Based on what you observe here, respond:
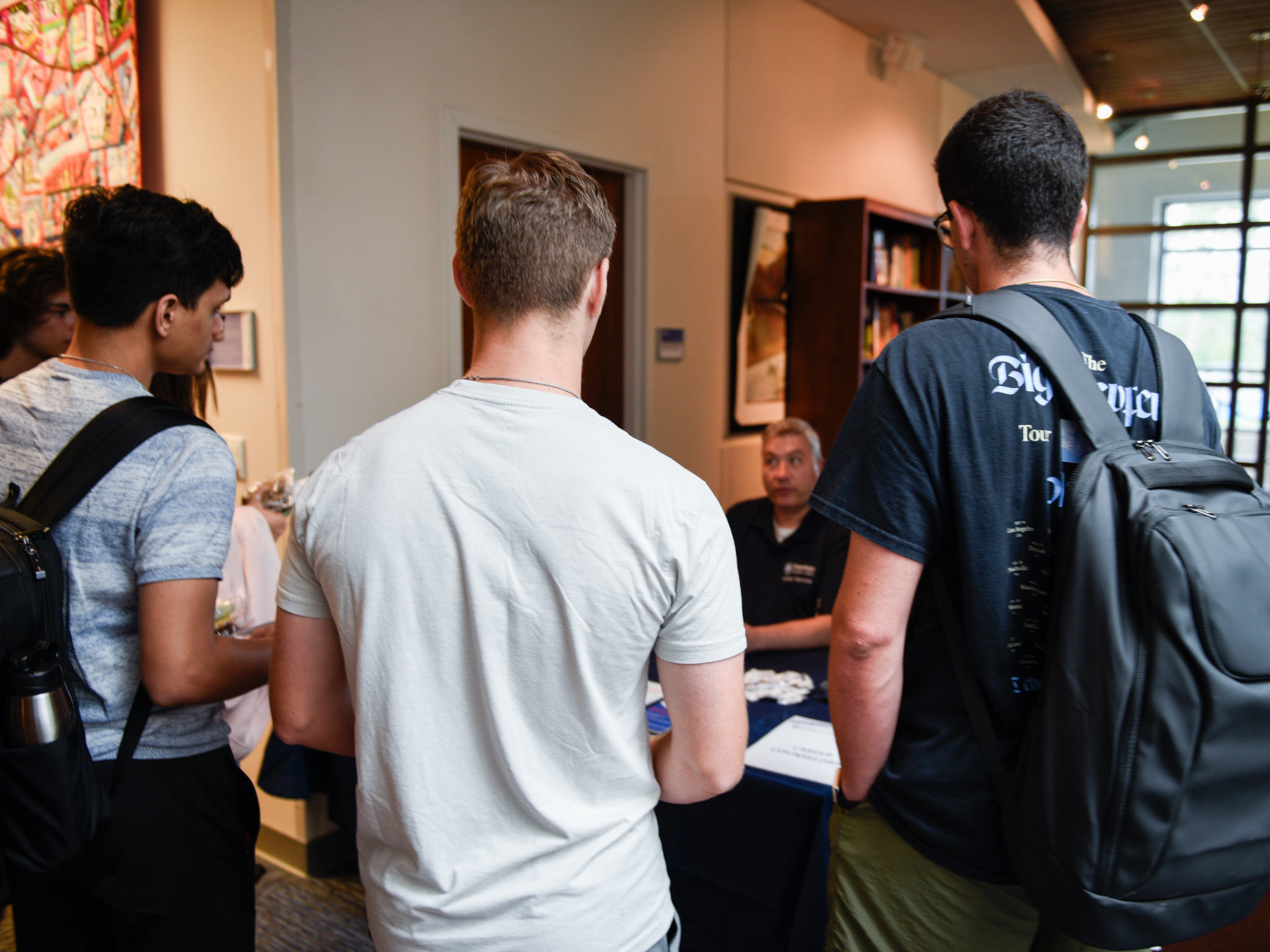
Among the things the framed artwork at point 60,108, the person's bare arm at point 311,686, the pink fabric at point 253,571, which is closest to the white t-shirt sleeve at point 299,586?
the person's bare arm at point 311,686

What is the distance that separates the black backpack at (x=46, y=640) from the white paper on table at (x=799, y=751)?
106cm

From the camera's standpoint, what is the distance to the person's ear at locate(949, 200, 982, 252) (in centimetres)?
111

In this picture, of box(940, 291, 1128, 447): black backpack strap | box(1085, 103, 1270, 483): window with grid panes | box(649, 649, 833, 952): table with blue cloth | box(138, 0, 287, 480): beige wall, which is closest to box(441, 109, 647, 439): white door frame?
box(138, 0, 287, 480): beige wall

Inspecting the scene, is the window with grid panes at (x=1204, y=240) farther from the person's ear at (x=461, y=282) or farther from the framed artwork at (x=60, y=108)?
the person's ear at (x=461, y=282)

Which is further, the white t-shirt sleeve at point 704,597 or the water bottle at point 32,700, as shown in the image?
the water bottle at point 32,700

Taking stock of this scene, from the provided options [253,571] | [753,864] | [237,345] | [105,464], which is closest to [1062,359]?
[753,864]

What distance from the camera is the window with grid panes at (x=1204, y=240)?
7.36 m

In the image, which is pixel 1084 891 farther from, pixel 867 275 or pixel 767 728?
pixel 867 275

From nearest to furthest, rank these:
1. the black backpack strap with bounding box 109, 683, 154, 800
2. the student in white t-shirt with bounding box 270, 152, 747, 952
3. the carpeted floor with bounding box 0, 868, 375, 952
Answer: the student in white t-shirt with bounding box 270, 152, 747, 952 → the black backpack strap with bounding box 109, 683, 154, 800 → the carpeted floor with bounding box 0, 868, 375, 952

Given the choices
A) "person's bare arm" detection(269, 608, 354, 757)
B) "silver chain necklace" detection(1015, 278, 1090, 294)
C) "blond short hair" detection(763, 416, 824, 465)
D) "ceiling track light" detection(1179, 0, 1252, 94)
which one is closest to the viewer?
"person's bare arm" detection(269, 608, 354, 757)

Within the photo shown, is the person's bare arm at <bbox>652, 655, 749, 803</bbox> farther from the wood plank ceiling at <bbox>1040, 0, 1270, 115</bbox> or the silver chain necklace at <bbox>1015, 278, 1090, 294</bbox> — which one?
the wood plank ceiling at <bbox>1040, 0, 1270, 115</bbox>

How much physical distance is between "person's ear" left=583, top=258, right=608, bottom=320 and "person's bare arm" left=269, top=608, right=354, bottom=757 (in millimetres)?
453

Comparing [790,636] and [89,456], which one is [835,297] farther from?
[89,456]

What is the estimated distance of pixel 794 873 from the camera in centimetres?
158
